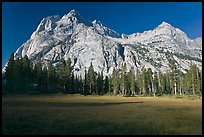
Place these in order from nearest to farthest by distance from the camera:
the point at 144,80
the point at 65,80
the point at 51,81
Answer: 1. the point at 51,81
2. the point at 65,80
3. the point at 144,80

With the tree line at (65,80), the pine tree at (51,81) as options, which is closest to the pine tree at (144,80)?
the tree line at (65,80)

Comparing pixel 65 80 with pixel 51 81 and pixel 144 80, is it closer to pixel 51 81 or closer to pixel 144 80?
pixel 51 81

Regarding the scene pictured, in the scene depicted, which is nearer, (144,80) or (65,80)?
(65,80)

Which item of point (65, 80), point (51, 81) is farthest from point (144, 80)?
point (51, 81)

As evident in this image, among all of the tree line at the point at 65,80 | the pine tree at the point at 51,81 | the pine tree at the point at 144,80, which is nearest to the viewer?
the tree line at the point at 65,80

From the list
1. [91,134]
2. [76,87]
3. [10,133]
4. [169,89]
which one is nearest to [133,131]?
[91,134]

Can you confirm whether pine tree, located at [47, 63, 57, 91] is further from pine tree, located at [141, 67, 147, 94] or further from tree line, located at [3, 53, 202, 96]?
pine tree, located at [141, 67, 147, 94]

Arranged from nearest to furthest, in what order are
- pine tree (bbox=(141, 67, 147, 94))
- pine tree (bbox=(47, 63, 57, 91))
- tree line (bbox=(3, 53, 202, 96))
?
tree line (bbox=(3, 53, 202, 96))
pine tree (bbox=(47, 63, 57, 91))
pine tree (bbox=(141, 67, 147, 94))

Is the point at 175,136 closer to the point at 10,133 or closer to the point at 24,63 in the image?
the point at 10,133

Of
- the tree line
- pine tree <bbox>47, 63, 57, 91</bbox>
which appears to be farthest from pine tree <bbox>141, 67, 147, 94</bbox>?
pine tree <bbox>47, 63, 57, 91</bbox>

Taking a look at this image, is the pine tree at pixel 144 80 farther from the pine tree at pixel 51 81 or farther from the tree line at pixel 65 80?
the pine tree at pixel 51 81

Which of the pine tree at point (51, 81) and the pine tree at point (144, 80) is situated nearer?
the pine tree at point (51, 81)

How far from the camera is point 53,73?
97.6 m

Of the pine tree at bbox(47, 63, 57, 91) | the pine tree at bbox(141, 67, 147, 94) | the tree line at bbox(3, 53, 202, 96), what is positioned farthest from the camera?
the pine tree at bbox(141, 67, 147, 94)
